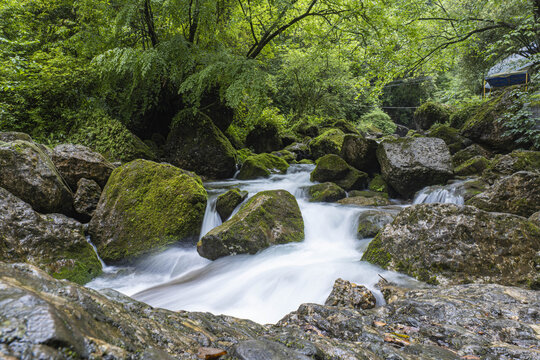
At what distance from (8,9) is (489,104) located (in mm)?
16132

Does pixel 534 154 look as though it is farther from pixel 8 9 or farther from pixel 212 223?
pixel 8 9

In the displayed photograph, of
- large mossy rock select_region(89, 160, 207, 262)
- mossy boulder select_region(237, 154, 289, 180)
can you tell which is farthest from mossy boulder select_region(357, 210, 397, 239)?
mossy boulder select_region(237, 154, 289, 180)

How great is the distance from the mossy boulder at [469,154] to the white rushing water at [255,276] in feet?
18.9

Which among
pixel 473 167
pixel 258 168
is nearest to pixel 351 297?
pixel 473 167

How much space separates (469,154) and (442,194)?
354cm

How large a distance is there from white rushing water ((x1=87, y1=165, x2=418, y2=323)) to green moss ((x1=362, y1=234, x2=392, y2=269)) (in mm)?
113

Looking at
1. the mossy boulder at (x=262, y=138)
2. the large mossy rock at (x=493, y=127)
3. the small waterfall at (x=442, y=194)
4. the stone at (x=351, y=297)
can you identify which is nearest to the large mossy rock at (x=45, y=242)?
the stone at (x=351, y=297)

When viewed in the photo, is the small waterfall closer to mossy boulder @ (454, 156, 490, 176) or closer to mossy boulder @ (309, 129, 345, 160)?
mossy boulder @ (454, 156, 490, 176)

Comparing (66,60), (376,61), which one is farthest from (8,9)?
(376,61)

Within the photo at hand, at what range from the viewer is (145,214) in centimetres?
523

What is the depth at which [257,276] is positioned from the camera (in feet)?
14.3

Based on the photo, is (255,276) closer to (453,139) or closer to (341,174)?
(341,174)

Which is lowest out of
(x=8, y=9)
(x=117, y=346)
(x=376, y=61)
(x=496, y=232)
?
(x=496, y=232)

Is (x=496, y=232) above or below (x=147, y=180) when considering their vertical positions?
below
